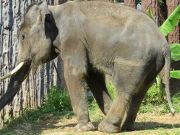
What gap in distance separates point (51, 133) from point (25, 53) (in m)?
1.20

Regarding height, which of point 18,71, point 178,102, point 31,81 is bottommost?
point 178,102

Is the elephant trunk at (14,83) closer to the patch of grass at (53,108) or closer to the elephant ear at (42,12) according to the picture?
the elephant ear at (42,12)

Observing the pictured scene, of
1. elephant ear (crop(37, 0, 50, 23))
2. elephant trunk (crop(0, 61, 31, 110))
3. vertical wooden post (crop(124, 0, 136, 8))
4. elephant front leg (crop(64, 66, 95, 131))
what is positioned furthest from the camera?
vertical wooden post (crop(124, 0, 136, 8))

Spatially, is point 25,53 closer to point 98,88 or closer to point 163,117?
point 98,88

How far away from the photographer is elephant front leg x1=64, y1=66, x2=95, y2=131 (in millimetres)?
8414

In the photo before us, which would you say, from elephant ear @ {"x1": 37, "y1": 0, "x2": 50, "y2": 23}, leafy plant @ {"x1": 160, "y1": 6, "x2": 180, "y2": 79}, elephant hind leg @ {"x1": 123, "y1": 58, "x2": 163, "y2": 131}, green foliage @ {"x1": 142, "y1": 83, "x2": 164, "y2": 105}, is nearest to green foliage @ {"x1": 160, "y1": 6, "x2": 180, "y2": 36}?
leafy plant @ {"x1": 160, "y1": 6, "x2": 180, "y2": 79}

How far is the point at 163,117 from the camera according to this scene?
1047 cm

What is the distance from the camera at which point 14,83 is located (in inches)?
358

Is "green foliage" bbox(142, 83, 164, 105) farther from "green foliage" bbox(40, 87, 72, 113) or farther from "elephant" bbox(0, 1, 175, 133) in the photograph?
"elephant" bbox(0, 1, 175, 133)

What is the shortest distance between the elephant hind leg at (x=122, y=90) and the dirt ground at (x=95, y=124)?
0.17m

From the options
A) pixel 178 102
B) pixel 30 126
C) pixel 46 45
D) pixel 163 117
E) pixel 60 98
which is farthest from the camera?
pixel 178 102

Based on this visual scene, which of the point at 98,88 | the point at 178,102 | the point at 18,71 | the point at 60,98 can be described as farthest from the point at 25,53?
the point at 178,102

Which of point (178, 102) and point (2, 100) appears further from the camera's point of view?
point (178, 102)

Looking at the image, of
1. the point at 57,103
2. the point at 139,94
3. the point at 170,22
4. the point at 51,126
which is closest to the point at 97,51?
the point at 139,94
